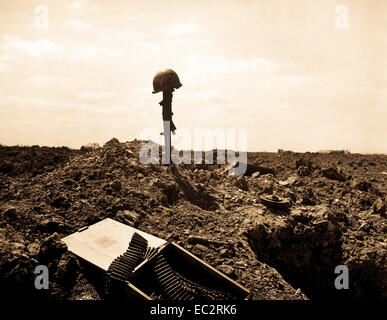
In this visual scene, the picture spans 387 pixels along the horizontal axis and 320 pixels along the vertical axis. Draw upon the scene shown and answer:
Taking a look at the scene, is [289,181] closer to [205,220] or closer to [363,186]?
[363,186]

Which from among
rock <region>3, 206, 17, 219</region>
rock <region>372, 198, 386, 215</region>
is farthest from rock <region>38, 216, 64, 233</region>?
rock <region>372, 198, 386, 215</region>

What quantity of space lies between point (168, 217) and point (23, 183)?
5716 millimetres

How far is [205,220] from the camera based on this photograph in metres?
8.04

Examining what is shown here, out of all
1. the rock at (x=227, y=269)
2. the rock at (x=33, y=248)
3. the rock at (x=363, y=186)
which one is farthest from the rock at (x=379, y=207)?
the rock at (x=33, y=248)

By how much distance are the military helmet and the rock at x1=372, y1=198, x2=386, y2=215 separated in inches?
340

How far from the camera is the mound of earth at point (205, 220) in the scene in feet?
19.5

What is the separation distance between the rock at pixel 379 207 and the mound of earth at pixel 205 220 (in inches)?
1.3

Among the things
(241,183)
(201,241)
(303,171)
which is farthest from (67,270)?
(303,171)

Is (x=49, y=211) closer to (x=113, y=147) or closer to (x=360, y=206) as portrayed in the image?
(x=113, y=147)

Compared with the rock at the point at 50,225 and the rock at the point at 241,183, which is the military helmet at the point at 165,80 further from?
the rock at the point at 50,225

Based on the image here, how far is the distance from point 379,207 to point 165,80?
9027 millimetres

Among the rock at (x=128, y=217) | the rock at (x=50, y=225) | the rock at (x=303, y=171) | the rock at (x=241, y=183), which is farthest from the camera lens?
the rock at (x=303, y=171)

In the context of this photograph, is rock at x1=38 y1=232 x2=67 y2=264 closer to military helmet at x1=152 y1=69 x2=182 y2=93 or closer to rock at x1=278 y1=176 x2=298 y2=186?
military helmet at x1=152 y1=69 x2=182 y2=93
